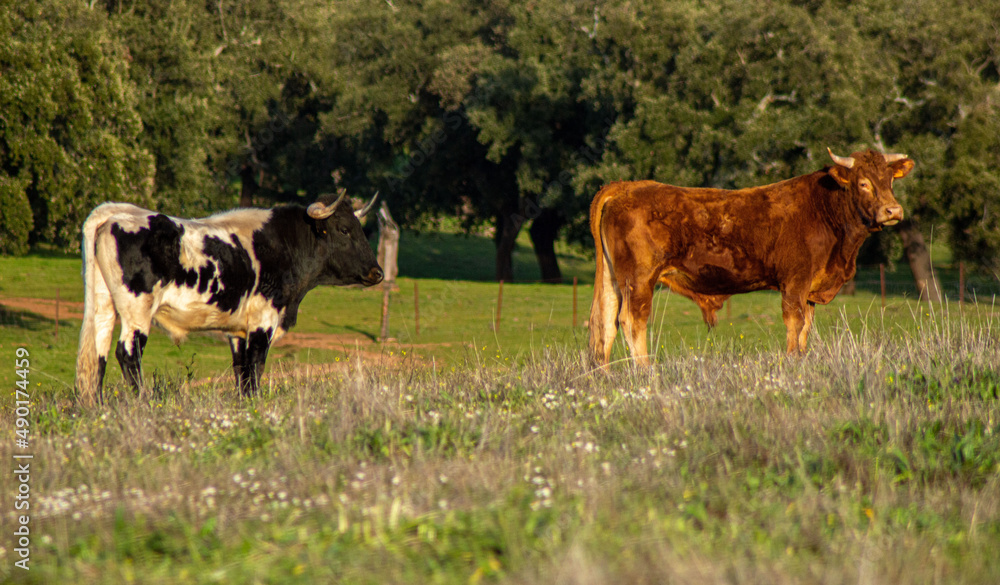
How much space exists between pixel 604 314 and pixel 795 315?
163 centimetres

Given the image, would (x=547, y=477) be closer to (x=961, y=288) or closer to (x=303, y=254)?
(x=303, y=254)

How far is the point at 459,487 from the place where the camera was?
435cm

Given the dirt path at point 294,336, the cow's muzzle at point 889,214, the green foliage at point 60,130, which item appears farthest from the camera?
the dirt path at point 294,336

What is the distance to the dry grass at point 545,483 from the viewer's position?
11.8ft

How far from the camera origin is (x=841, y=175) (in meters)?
7.94

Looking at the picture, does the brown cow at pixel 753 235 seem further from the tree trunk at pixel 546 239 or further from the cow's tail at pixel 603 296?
the tree trunk at pixel 546 239

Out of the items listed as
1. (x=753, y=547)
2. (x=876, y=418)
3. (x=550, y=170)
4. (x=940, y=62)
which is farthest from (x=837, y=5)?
(x=753, y=547)

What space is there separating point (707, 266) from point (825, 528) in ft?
14.2

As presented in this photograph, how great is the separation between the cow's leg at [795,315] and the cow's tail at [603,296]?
146 cm

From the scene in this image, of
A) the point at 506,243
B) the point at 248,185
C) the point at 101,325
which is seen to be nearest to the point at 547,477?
the point at 101,325

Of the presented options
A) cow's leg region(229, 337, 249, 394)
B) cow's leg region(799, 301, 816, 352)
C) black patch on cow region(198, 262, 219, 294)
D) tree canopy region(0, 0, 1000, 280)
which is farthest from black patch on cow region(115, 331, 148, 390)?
tree canopy region(0, 0, 1000, 280)

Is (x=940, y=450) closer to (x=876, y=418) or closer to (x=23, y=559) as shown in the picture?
(x=876, y=418)

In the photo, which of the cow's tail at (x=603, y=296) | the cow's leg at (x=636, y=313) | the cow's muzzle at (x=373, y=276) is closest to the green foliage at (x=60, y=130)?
the cow's muzzle at (x=373, y=276)

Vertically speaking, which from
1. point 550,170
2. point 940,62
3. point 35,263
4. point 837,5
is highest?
point 837,5
